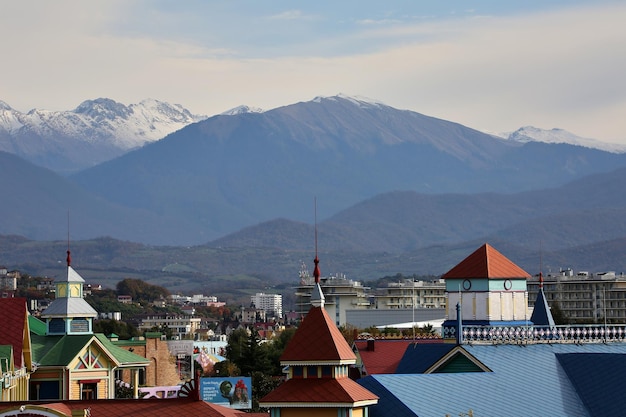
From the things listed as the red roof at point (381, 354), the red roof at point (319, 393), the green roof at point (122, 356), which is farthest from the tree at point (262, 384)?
the red roof at point (319, 393)

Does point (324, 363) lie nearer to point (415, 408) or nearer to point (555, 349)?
point (415, 408)

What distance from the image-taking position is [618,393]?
107 ft

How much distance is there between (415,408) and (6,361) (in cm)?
1644

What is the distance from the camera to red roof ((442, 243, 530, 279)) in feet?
130

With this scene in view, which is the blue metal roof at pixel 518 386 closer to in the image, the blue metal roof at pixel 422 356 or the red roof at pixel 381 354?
the blue metal roof at pixel 422 356

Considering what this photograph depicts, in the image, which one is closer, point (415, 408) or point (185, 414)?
point (415, 408)

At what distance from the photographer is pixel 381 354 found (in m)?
58.2

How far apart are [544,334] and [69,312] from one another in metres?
27.4

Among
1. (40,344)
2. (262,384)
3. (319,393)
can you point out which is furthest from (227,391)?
(319,393)

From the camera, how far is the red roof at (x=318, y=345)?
28.1m

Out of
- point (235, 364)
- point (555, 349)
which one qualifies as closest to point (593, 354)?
point (555, 349)

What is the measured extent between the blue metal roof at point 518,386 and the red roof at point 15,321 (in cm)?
1618

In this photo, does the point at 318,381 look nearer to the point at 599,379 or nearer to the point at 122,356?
the point at 599,379

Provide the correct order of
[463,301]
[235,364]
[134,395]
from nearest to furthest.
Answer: [463,301] < [134,395] < [235,364]
